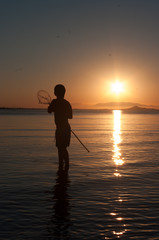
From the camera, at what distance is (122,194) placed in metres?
7.47

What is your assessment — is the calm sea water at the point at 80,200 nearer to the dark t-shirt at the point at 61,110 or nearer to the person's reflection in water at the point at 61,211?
the person's reflection in water at the point at 61,211

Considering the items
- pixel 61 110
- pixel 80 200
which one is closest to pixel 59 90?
pixel 61 110

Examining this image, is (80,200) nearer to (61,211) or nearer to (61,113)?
(61,211)

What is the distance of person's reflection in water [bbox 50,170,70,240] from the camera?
200 inches

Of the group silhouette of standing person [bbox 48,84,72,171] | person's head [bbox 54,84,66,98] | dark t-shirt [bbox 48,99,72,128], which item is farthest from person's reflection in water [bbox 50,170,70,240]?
person's head [bbox 54,84,66,98]

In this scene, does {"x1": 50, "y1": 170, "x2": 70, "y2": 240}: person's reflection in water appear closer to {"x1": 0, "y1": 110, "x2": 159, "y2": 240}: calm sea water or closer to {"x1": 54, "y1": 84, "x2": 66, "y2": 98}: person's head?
{"x1": 0, "y1": 110, "x2": 159, "y2": 240}: calm sea water

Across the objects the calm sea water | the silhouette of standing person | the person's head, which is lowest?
the calm sea water

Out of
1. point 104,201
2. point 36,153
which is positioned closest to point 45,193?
point 104,201

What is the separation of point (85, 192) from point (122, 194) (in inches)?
33.3

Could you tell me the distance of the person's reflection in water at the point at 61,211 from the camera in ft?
16.6

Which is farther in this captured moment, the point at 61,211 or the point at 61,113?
the point at 61,113

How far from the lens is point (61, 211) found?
6.18 metres

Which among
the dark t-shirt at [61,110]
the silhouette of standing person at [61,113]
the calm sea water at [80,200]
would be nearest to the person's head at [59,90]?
the silhouette of standing person at [61,113]

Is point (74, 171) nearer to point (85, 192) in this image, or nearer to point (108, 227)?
point (85, 192)
